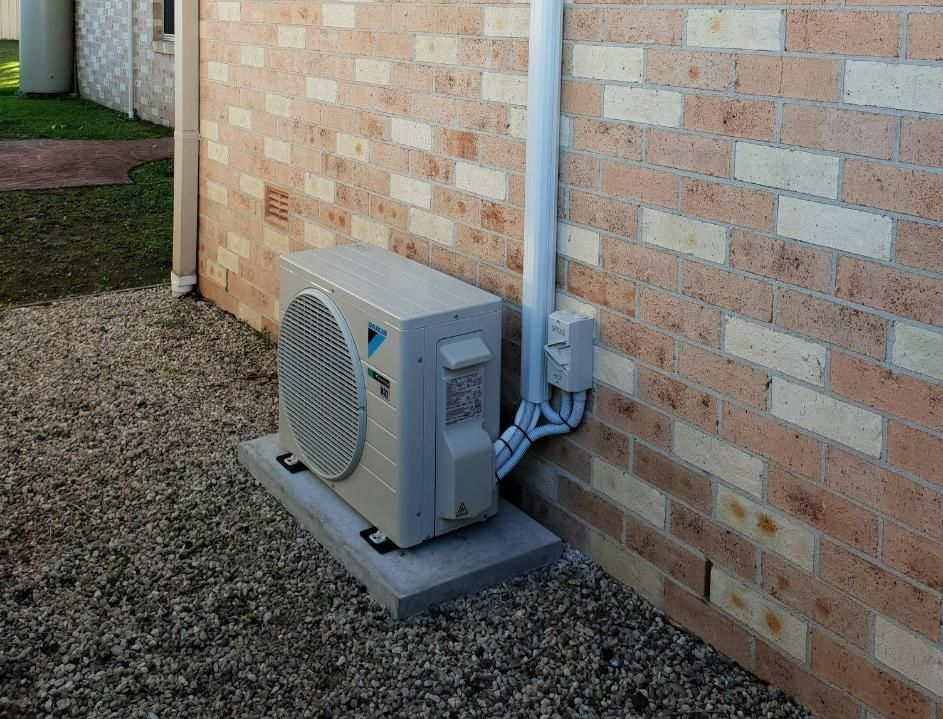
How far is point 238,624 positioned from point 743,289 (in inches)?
57.9

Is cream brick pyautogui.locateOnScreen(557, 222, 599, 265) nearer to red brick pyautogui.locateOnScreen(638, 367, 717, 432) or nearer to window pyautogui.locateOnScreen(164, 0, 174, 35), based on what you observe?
red brick pyautogui.locateOnScreen(638, 367, 717, 432)

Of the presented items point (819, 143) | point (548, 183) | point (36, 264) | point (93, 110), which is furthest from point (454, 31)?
point (93, 110)

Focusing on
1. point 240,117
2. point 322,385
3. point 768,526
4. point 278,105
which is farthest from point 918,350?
point 240,117

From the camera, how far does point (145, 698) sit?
242 cm

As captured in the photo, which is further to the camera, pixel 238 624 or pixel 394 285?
pixel 394 285

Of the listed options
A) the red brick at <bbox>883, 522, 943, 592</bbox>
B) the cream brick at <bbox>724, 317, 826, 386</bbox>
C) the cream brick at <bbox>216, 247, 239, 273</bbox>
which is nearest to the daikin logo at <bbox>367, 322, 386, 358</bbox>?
the cream brick at <bbox>724, 317, 826, 386</bbox>

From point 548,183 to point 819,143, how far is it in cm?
83

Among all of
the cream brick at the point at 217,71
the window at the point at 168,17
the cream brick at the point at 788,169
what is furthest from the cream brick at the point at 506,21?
the window at the point at 168,17

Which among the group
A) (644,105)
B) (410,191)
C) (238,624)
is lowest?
(238,624)

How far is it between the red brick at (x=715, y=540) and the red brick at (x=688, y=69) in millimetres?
1005

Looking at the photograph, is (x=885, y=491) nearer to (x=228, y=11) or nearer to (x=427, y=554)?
(x=427, y=554)

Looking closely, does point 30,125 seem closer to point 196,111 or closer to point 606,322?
point 196,111

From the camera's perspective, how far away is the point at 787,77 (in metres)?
2.21

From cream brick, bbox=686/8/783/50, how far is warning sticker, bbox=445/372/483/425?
3.27ft
